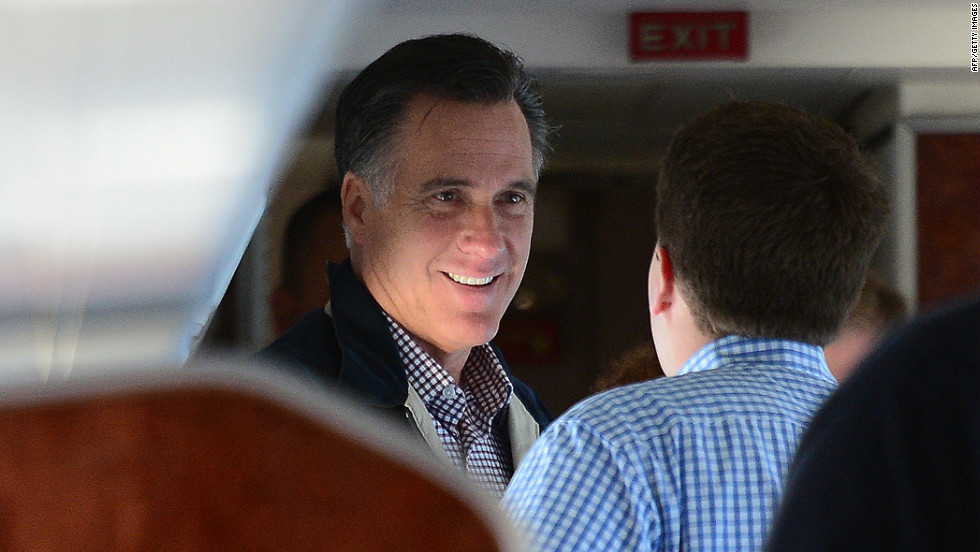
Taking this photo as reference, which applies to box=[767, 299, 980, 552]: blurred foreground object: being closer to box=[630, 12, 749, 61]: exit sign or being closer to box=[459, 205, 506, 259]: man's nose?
box=[459, 205, 506, 259]: man's nose

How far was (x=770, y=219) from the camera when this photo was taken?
2.74ft

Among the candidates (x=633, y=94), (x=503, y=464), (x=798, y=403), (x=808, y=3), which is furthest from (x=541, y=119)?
(x=633, y=94)

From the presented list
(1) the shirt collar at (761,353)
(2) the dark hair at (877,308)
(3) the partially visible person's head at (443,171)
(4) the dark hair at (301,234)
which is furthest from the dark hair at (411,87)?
(2) the dark hair at (877,308)

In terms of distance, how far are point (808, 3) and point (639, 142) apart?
1.39 m

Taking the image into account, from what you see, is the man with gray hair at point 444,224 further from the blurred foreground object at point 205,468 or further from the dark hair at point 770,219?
the blurred foreground object at point 205,468

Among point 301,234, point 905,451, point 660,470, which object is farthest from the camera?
point 301,234

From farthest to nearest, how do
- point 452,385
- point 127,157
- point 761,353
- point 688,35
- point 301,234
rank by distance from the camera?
1. point 688,35
2. point 301,234
3. point 452,385
4. point 761,353
5. point 127,157

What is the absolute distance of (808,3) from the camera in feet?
13.1

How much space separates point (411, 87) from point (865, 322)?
885 millimetres

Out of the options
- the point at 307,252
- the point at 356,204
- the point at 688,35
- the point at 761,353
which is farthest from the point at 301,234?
the point at 688,35

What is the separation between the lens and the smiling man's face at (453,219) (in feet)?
3.47

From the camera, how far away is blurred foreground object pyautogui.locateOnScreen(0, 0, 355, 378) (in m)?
0.13

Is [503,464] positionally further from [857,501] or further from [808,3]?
[808,3]

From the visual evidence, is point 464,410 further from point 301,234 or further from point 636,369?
point 636,369
